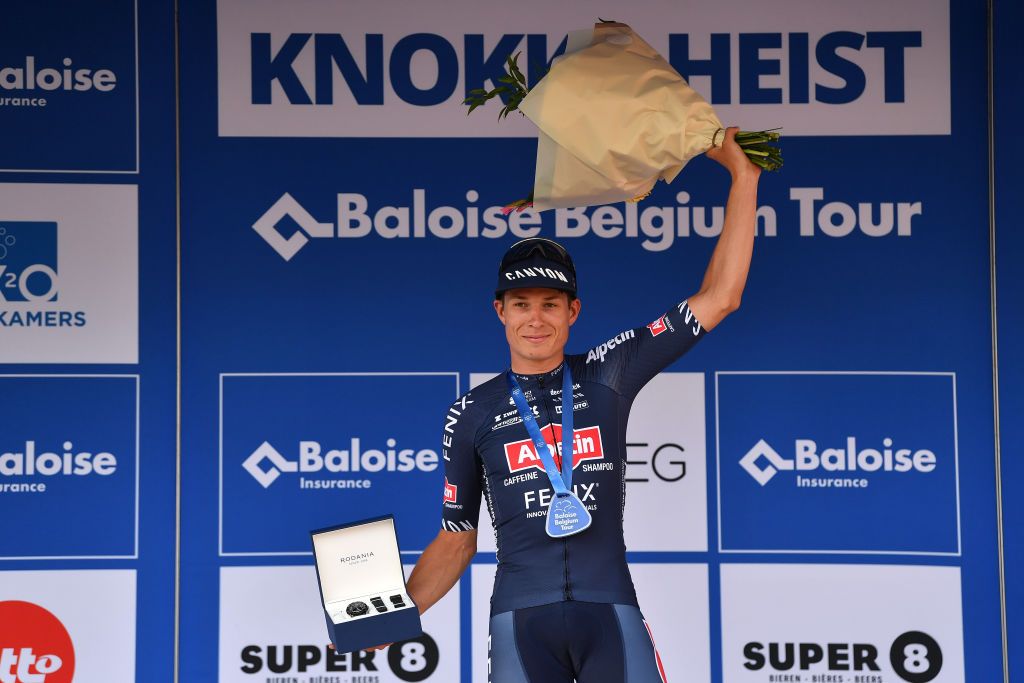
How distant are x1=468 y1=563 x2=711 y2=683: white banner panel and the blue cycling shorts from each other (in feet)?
3.22

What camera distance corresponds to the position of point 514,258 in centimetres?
219

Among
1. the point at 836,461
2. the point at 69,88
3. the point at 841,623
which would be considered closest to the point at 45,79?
the point at 69,88

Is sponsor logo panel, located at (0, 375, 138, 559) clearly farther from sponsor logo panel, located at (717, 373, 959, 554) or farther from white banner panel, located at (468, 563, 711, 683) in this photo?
sponsor logo panel, located at (717, 373, 959, 554)

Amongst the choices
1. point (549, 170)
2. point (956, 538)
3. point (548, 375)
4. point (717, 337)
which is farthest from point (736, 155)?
point (956, 538)

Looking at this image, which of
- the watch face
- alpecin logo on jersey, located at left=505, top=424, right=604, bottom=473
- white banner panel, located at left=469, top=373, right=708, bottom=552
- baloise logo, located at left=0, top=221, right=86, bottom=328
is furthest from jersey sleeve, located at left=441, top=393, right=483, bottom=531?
baloise logo, located at left=0, top=221, right=86, bottom=328

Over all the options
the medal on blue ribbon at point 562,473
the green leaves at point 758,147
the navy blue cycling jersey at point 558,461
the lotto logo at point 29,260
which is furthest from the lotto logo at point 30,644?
the green leaves at point 758,147

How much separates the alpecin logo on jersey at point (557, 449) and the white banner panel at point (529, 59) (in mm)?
1247

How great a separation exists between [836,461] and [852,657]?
1.90ft

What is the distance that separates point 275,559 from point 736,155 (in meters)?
1.82

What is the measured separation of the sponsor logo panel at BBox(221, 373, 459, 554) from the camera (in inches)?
119

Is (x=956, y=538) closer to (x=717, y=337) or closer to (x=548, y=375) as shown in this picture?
(x=717, y=337)

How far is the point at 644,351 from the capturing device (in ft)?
7.17

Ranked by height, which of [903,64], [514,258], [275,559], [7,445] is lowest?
[275,559]

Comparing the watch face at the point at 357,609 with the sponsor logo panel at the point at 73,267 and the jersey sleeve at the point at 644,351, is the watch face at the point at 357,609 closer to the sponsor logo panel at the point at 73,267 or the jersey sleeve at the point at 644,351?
the jersey sleeve at the point at 644,351
